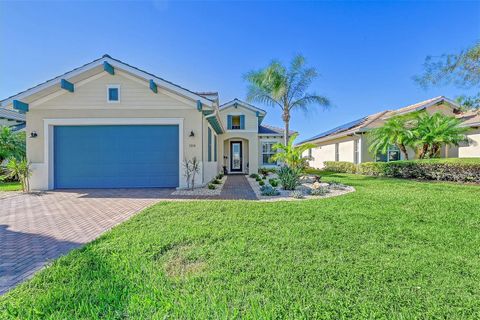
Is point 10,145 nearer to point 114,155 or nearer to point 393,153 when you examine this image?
point 114,155

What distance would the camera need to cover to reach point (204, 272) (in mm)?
3371

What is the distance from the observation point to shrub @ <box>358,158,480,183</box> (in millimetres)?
12234

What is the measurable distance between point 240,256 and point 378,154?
18083 mm

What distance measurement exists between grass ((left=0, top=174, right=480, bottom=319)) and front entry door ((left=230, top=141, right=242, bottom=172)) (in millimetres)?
15808

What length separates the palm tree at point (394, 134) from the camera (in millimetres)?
15227

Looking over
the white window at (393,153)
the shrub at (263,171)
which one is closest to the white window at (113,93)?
the shrub at (263,171)

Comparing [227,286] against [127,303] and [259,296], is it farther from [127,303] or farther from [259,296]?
[127,303]

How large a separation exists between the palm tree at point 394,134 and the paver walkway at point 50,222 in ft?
41.4

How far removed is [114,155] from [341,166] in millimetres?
18351

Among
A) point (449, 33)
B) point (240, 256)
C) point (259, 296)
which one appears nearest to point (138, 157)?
point (240, 256)

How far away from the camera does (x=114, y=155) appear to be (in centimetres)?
1150

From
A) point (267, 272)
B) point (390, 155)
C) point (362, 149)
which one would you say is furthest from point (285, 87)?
point (267, 272)

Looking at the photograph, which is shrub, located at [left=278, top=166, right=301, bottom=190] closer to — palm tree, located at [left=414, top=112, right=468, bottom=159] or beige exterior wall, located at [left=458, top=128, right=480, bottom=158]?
palm tree, located at [left=414, top=112, right=468, bottom=159]

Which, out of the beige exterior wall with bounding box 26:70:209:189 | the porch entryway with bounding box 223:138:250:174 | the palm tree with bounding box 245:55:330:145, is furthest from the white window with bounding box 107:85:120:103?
the porch entryway with bounding box 223:138:250:174
